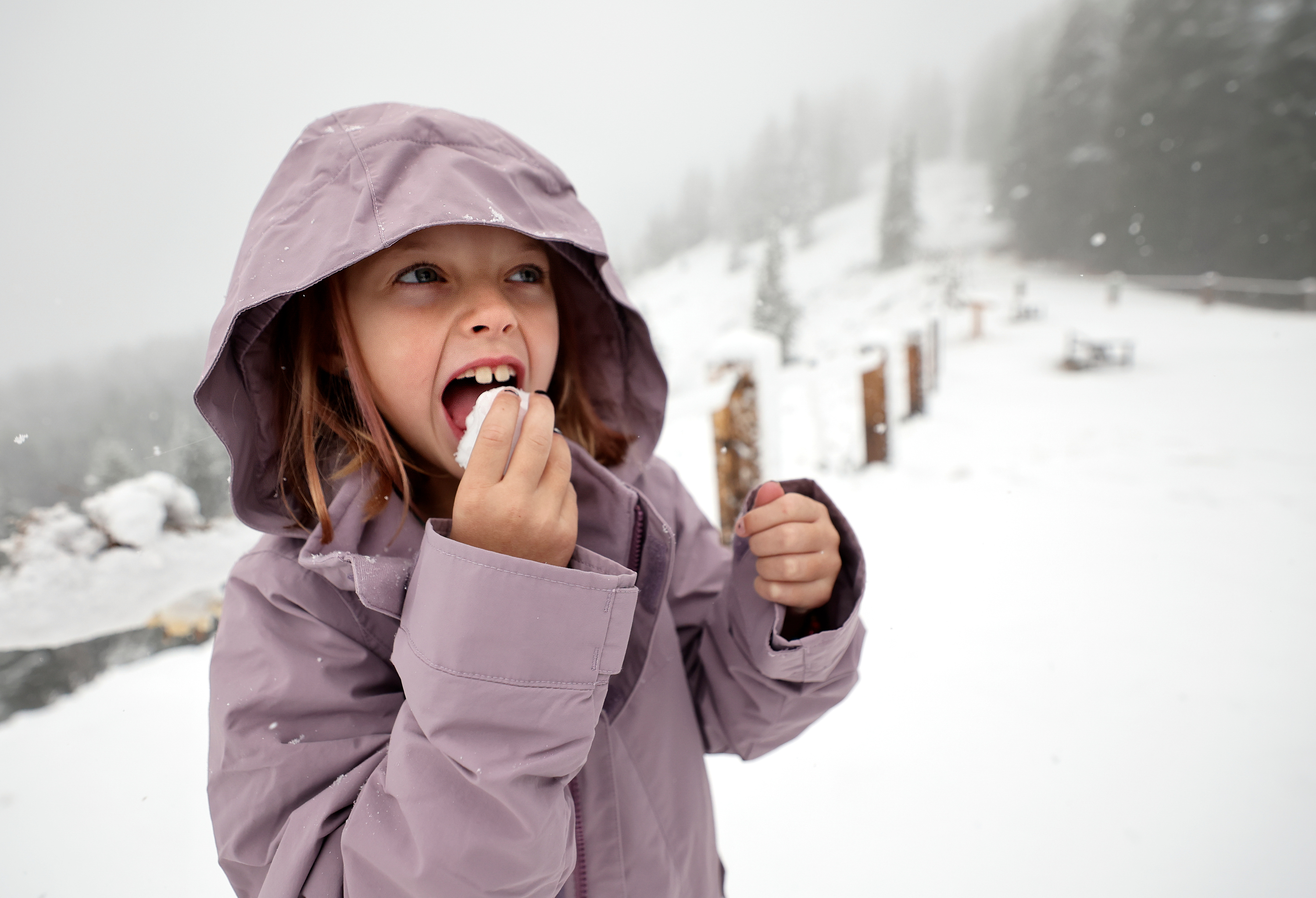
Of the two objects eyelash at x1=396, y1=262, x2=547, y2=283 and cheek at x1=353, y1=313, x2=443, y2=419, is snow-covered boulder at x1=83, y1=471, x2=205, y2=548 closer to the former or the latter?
cheek at x1=353, y1=313, x2=443, y2=419

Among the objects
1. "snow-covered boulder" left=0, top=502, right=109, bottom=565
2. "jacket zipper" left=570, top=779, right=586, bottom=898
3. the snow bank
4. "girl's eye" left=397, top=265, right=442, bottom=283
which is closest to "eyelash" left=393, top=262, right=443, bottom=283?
"girl's eye" left=397, top=265, right=442, bottom=283

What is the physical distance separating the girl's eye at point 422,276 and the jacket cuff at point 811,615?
2.38ft

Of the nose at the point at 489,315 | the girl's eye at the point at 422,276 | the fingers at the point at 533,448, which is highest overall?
the girl's eye at the point at 422,276

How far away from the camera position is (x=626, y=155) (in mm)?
8016

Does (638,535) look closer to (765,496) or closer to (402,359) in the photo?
(765,496)

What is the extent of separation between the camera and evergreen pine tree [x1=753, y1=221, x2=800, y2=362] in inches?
539

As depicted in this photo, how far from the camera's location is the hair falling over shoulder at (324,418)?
3.09 feet

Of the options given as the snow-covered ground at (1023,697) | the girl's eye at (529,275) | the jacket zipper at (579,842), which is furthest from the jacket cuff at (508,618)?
the snow-covered ground at (1023,697)

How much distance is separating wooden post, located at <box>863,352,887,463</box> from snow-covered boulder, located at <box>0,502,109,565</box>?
5.81m

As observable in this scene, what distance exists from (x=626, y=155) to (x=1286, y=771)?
8.93m

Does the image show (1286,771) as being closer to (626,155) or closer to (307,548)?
(307,548)

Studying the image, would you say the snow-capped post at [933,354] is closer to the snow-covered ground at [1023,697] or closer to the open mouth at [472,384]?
the snow-covered ground at [1023,697]

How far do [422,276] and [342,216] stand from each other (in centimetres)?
15

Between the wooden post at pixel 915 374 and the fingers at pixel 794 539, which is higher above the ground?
the fingers at pixel 794 539
